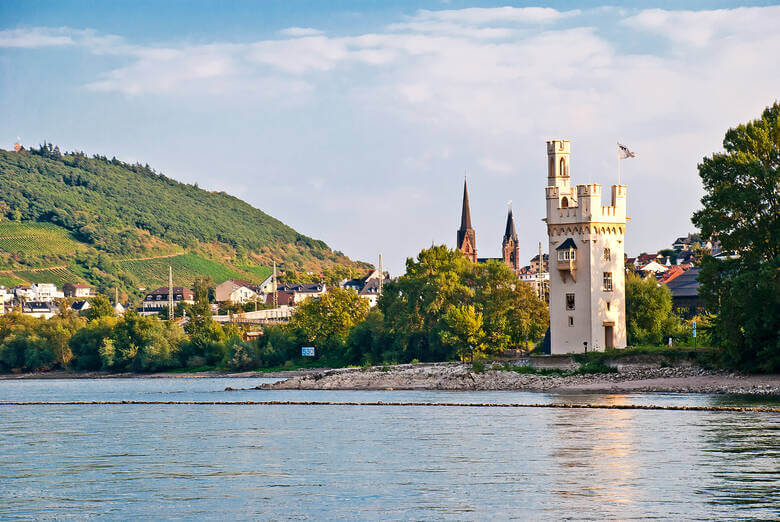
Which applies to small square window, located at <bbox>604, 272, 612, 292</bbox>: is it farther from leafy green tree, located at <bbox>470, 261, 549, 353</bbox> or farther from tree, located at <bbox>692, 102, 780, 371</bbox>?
leafy green tree, located at <bbox>470, 261, 549, 353</bbox>

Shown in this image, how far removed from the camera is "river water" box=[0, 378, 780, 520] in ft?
82.0

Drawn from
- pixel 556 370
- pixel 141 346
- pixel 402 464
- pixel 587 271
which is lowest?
pixel 402 464

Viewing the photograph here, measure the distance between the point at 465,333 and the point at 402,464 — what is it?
54.1m

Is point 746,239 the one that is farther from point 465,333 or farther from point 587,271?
point 465,333

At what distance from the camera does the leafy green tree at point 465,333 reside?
85.8 m

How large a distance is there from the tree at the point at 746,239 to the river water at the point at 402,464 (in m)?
5.35

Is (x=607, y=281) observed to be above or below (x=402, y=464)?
above

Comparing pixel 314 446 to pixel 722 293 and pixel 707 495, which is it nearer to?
pixel 707 495

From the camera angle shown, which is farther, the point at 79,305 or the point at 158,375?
the point at 79,305

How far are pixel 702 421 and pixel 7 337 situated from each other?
103230 mm

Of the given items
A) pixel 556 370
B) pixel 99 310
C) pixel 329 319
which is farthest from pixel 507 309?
pixel 99 310

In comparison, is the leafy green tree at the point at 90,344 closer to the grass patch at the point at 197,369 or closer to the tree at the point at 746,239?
the grass patch at the point at 197,369

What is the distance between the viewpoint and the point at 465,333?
8612 centimetres

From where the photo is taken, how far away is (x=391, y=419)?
46969 millimetres
